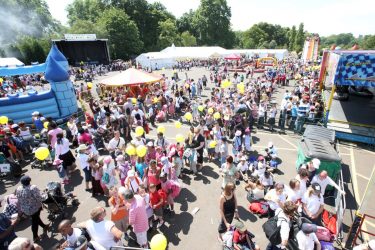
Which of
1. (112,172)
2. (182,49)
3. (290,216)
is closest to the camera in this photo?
(290,216)

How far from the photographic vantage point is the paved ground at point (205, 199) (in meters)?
5.70

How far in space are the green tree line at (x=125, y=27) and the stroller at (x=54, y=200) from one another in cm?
4593

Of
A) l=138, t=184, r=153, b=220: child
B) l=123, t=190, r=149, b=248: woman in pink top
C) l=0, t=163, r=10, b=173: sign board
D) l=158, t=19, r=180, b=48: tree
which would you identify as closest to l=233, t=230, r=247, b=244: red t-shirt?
l=123, t=190, r=149, b=248: woman in pink top

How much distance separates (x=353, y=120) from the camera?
12953mm

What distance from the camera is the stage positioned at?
1135cm

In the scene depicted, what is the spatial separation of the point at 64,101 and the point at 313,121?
47.9 feet

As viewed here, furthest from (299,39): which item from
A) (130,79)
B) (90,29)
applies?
(130,79)

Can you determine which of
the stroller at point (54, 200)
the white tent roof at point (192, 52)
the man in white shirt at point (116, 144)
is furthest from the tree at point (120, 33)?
the stroller at point (54, 200)

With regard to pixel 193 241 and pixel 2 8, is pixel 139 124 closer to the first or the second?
pixel 193 241

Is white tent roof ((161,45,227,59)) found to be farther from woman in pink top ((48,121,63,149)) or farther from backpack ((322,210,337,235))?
backpack ((322,210,337,235))

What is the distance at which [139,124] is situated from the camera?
11109mm

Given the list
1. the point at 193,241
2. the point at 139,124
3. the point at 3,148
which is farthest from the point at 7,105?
the point at 193,241

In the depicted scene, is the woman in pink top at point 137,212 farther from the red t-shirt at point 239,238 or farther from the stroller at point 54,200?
the stroller at point 54,200

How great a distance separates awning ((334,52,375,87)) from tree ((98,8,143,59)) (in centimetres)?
5039
